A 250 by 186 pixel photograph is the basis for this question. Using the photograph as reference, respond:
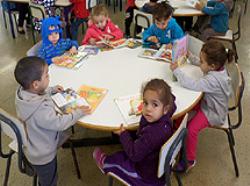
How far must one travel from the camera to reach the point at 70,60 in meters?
2.47

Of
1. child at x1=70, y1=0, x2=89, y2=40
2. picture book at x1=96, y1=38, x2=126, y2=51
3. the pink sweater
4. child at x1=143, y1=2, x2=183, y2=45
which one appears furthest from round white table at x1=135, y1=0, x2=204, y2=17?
picture book at x1=96, y1=38, x2=126, y2=51

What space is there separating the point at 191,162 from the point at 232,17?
3801mm

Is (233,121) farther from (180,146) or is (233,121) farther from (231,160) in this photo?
(180,146)

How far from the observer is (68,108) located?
192 cm

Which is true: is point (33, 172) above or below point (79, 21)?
below

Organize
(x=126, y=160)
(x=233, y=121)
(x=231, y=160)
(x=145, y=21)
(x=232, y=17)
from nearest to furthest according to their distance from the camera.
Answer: (x=126, y=160)
(x=231, y=160)
(x=233, y=121)
(x=145, y=21)
(x=232, y=17)

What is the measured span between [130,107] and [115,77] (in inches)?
16.2

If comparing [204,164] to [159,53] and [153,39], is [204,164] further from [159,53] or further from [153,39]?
[153,39]

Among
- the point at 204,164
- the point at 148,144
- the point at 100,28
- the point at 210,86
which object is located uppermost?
the point at 100,28

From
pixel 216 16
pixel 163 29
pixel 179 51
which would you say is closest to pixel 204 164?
pixel 179 51

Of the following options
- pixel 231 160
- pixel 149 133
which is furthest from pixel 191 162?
pixel 149 133

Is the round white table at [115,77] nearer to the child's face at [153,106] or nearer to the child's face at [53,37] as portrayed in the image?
the child's face at [153,106]

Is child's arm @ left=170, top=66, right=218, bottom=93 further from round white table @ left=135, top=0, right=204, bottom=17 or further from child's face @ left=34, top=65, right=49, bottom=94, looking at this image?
round white table @ left=135, top=0, right=204, bottom=17

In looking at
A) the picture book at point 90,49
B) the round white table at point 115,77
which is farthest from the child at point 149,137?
the picture book at point 90,49
